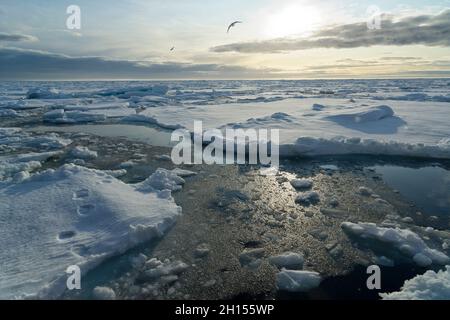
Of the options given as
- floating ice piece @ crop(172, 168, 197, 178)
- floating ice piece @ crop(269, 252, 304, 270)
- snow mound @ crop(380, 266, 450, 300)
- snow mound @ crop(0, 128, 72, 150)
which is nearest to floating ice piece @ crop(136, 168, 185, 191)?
floating ice piece @ crop(172, 168, 197, 178)

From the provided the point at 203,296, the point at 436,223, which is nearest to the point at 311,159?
the point at 436,223

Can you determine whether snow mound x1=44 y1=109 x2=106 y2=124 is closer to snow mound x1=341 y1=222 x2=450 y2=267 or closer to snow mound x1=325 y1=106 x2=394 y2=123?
snow mound x1=325 y1=106 x2=394 y2=123

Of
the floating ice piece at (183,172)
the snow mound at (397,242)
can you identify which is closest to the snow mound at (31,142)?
the floating ice piece at (183,172)

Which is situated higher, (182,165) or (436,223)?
(182,165)

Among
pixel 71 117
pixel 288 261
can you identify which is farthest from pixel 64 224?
pixel 71 117

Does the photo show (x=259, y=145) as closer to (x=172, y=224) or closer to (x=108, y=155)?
(x=108, y=155)
